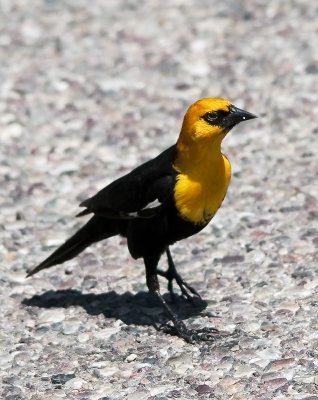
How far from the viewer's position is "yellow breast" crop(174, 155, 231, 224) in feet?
19.2

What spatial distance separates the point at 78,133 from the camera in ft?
30.3

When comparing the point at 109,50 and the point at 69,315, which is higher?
the point at 109,50

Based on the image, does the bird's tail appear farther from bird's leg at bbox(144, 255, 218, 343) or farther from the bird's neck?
the bird's neck

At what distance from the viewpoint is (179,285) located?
659 cm

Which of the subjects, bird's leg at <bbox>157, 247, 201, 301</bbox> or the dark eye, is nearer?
the dark eye

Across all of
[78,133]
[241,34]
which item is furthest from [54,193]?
[241,34]

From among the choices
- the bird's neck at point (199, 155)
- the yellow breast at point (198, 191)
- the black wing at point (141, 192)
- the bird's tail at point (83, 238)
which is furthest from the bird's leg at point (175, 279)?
the bird's neck at point (199, 155)

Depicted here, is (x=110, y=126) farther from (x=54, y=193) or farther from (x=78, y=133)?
(x=54, y=193)

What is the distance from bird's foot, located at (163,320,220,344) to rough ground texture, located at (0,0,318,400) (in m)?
0.05

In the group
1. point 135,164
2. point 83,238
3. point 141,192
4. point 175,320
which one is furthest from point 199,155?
point 135,164

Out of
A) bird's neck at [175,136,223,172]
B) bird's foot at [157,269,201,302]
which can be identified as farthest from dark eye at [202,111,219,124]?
bird's foot at [157,269,201,302]

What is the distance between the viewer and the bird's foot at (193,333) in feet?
19.7

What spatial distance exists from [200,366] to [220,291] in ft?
3.44

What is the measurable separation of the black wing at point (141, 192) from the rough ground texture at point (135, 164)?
70cm
